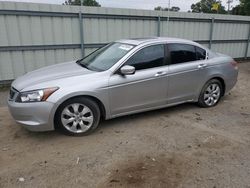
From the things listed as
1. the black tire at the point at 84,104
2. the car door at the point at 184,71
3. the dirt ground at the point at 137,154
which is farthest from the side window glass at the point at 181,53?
the black tire at the point at 84,104

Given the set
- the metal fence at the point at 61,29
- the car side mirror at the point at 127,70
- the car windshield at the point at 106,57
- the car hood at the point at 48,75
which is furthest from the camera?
the metal fence at the point at 61,29

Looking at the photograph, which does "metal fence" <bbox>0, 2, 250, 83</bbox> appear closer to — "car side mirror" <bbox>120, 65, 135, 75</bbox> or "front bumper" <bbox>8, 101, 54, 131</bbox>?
"front bumper" <bbox>8, 101, 54, 131</bbox>

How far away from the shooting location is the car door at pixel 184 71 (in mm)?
4605

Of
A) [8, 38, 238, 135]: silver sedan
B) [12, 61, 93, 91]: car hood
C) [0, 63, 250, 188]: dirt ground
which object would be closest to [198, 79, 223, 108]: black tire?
[8, 38, 238, 135]: silver sedan

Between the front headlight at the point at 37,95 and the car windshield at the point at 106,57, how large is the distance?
977 mm

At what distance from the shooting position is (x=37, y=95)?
354 centimetres

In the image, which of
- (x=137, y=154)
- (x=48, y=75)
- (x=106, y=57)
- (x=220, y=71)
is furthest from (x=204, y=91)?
(x=48, y=75)

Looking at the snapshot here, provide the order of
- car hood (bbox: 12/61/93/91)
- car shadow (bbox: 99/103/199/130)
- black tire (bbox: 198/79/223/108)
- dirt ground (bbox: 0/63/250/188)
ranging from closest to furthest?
dirt ground (bbox: 0/63/250/188), car hood (bbox: 12/61/93/91), car shadow (bbox: 99/103/199/130), black tire (bbox: 198/79/223/108)

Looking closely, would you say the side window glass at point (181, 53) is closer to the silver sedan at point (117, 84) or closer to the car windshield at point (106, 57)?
the silver sedan at point (117, 84)

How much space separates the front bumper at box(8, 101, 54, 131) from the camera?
350 cm

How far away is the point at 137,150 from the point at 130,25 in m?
5.89

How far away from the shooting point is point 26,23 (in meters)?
6.79

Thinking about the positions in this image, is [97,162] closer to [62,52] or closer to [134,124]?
[134,124]

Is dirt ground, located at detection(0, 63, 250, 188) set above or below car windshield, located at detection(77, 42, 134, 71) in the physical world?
below
